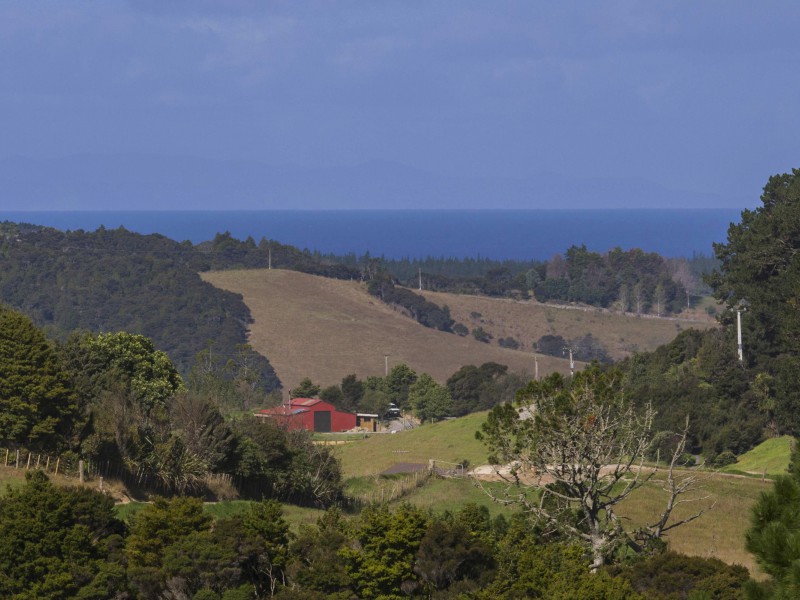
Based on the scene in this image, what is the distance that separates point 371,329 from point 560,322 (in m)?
28.8

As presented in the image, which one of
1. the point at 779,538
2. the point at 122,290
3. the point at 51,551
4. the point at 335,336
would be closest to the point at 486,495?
the point at 51,551

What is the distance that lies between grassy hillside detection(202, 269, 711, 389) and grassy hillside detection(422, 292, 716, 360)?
122mm

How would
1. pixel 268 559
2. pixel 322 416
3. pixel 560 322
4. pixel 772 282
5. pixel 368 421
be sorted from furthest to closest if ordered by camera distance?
1. pixel 560 322
2. pixel 368 421
3. pixel 322 416
4. pixel 772 282
5. pixel 268 559

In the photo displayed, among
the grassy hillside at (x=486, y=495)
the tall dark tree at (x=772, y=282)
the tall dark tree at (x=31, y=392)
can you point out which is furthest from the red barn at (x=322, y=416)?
the tall dark tree at (x=31, y=392)

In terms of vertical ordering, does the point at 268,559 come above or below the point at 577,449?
below

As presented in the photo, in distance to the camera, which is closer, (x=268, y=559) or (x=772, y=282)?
(x=268, y=559)

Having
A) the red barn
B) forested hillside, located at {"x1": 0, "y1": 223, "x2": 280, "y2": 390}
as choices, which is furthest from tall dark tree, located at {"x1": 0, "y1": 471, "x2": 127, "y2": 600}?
forested hillside, located at {"x1": 0, "y1": 223, "x2": 280, "y2": 390}

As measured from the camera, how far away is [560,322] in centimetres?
16300

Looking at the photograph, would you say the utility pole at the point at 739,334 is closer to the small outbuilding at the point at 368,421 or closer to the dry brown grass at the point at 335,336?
the small outbuilding at the point at 368,421

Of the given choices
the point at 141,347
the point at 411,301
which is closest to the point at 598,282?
the point at 411,301

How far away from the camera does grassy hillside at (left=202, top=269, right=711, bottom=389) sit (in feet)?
437

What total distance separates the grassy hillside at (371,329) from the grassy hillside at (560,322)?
12cm

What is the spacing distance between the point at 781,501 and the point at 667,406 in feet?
169

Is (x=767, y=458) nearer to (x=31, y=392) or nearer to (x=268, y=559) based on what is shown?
(x=31, y=392)
